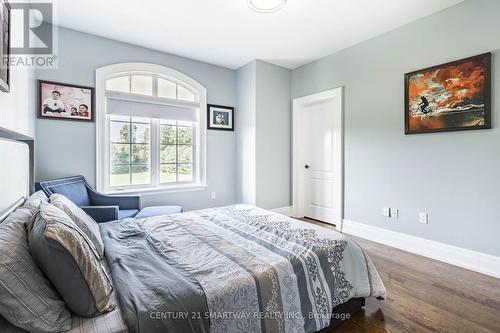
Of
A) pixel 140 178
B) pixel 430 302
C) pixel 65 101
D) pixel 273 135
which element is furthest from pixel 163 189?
pixel 430 302

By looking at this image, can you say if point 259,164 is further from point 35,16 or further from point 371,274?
point 35,16

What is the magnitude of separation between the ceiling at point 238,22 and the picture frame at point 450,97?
70cm

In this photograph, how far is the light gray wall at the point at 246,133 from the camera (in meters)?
4.13

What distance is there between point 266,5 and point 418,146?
2331mm

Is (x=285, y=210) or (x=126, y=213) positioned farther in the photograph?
(x=285, y=210)

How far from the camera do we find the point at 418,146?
2.88 metres

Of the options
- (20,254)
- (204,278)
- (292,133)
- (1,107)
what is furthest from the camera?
(292,133)

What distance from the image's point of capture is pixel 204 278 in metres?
1.19

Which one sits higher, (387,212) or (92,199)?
(92,199)

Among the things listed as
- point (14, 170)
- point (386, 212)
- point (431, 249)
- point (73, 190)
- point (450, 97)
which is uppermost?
point (450, 97)

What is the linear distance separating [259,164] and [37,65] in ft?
10.4

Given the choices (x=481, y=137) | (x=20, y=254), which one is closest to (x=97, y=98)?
(x=20, y=254)

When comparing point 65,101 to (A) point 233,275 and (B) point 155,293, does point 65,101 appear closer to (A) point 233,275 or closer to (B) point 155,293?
(B) point 155,293

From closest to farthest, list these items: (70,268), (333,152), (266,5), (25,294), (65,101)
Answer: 1. (25,294)
2. (70,268)
3. (266,5)
4. (65,101)
5. (333,152)
